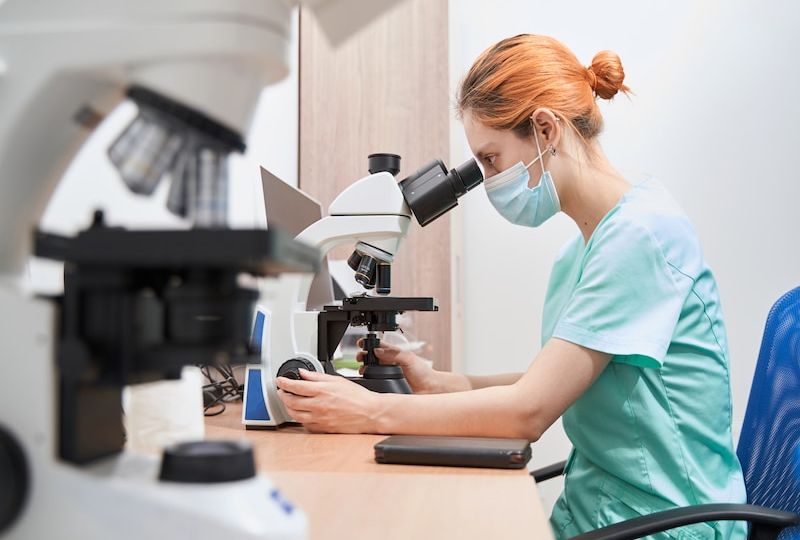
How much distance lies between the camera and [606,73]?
1478 mm

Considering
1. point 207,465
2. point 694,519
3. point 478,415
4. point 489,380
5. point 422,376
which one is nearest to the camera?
point 207,465

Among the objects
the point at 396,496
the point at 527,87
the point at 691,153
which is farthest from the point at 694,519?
the point at 691,153

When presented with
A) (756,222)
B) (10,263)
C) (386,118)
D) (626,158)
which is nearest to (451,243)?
(386,118)

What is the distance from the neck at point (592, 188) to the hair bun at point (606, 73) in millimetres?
127

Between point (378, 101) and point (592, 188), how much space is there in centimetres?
116

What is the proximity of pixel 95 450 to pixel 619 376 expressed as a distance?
905 mm

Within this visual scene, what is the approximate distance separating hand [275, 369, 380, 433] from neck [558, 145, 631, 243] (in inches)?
22.6

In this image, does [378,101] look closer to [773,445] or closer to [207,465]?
[773,445]

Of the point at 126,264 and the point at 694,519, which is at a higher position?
the point at 126,264

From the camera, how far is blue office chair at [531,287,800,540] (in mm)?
1030

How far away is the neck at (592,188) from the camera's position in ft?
4.65

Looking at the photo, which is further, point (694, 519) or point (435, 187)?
point (435, 187)

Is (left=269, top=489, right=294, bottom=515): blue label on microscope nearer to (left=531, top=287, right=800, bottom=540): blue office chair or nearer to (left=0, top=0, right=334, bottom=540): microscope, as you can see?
(left=0, top=0, right=334, bottom=540): microscope

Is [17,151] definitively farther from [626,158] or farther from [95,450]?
[626,158]
